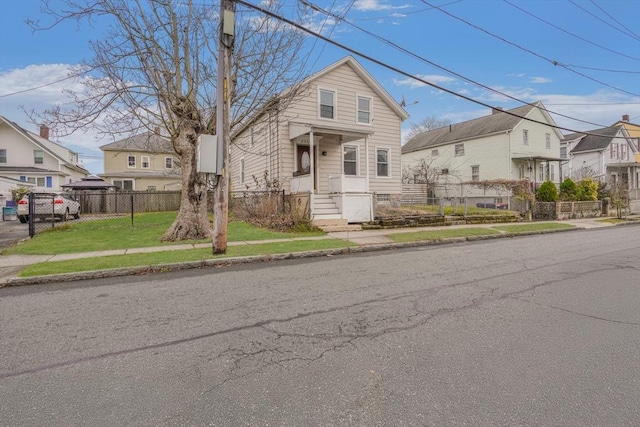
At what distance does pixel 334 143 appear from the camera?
1844 cm

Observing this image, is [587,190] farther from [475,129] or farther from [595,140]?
[595,140]

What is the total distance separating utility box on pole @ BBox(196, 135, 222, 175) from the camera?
8.73 metres

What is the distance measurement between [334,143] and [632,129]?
4505 centimetres

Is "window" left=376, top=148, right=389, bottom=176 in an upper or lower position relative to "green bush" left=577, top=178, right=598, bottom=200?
upper

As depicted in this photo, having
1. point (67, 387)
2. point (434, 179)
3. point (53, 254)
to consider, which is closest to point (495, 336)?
Answer: point (67, 387)

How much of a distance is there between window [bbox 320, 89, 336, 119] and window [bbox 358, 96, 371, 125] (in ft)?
5.45

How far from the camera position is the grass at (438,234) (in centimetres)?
1230

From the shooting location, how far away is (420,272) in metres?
7.40

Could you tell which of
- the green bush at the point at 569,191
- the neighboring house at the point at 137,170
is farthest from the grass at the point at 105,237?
the neighboring house at the point at 137,170

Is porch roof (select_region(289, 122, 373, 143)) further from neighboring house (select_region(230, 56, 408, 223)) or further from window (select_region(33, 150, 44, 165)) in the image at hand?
window (select_region(33, 150, 44, 165))

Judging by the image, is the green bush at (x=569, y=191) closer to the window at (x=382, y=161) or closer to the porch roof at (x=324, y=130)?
the window at (x=382, y=161)

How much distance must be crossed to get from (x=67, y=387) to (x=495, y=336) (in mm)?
4116

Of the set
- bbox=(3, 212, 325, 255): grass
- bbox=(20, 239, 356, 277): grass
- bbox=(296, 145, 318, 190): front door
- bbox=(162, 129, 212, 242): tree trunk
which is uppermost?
bbox=(296, 145, 318, 190): front door

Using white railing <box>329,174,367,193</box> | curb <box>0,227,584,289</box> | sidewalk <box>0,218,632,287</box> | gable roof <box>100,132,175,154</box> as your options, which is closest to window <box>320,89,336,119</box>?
white railing <box>329,174,367,193</box>
